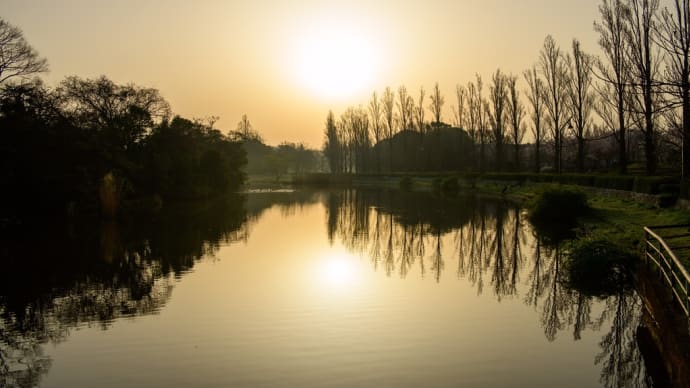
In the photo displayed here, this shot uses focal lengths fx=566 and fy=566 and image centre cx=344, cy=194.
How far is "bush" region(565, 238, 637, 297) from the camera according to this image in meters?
14.3

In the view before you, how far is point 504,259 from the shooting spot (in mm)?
18844

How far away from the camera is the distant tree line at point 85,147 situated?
107ft

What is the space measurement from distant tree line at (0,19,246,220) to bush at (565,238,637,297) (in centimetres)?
2744

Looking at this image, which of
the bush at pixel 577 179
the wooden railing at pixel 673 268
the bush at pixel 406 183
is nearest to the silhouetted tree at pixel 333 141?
the bush at pixel 406 183

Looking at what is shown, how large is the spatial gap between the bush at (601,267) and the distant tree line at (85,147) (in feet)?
90.0

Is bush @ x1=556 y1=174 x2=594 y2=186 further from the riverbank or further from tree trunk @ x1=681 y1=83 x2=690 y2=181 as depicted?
tree trunk @ x1=681 y1=83 x2=690 y2=181

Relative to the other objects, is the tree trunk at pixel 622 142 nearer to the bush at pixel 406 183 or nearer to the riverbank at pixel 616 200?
the riverbank at pixel 616 200

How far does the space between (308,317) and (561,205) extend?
1921cm

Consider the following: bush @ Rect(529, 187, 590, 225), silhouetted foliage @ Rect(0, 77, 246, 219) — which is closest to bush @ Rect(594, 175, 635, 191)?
bush @ Rect(529, 187, 590, 225)

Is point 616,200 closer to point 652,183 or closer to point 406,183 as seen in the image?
point 652,183

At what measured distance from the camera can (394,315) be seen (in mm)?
11953

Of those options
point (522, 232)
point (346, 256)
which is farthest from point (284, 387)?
point (522, 232)

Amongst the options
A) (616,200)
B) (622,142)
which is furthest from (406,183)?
(616,200)

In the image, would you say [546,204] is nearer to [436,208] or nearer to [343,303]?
[436,208]
